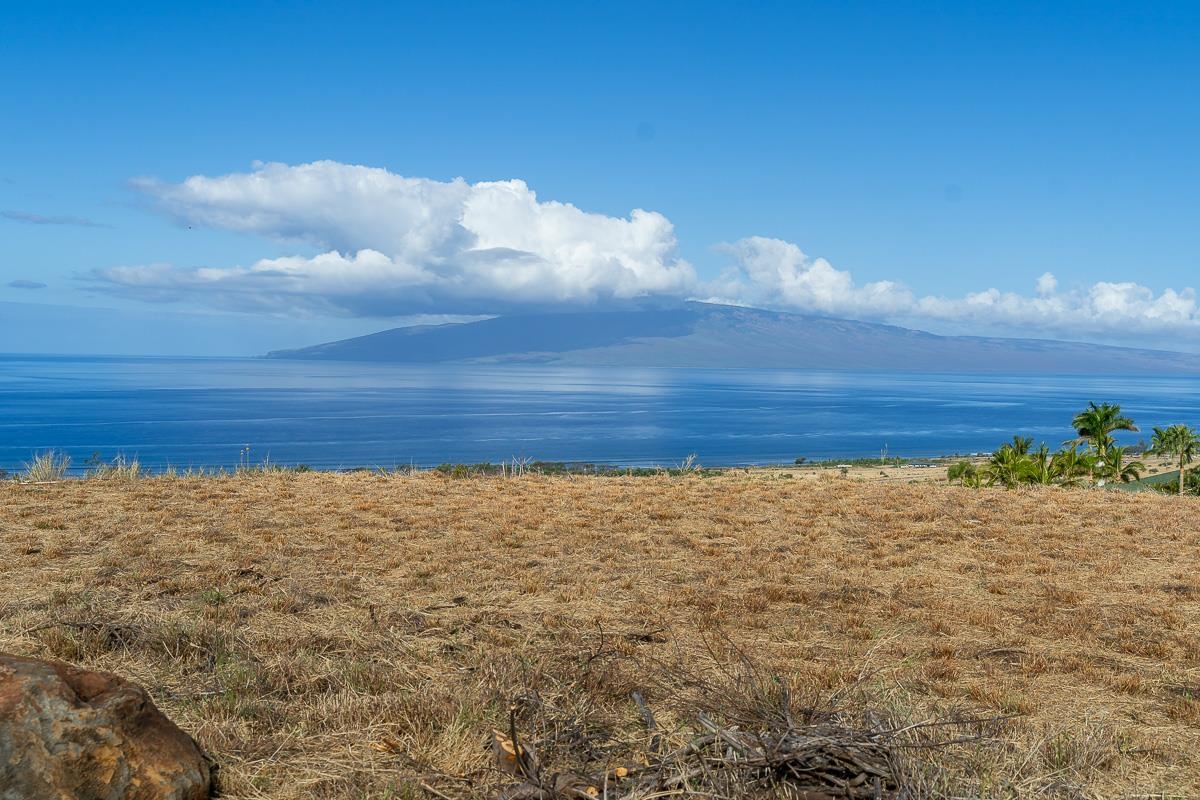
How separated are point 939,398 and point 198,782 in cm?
20044

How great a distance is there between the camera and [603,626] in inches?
281

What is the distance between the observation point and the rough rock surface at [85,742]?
338 centimetres

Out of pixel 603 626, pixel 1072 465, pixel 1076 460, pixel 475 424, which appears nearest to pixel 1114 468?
pixel 1076 460

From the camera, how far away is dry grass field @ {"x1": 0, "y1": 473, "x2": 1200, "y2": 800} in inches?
171

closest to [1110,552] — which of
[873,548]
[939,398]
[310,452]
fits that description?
[873,548]

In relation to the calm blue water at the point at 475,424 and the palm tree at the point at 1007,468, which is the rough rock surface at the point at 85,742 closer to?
the palm tree at the point at 1007,468

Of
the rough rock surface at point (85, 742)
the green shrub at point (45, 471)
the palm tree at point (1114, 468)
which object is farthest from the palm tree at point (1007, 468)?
the rough rock surface at point (85, 742)

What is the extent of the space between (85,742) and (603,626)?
4251 millimetres

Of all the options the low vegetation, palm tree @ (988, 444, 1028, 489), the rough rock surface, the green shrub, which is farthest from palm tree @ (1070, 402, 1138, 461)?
the rough rock surface

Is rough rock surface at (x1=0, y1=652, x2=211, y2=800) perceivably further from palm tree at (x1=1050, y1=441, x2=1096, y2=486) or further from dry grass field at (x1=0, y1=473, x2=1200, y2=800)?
palm tree at (x1=1050, y1=441, x2=1096, y2=486)

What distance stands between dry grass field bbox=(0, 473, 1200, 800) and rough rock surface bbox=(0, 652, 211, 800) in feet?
1.11

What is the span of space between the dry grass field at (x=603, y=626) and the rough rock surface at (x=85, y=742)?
1.11 feet

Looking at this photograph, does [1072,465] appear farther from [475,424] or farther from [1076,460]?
[475,424]

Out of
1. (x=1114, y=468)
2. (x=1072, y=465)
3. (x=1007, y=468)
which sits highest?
(x=1007, y=468)
